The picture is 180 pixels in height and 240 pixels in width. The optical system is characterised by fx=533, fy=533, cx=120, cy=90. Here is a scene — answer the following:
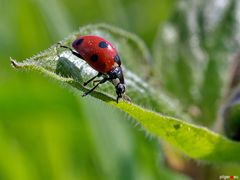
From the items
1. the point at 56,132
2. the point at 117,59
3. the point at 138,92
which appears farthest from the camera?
the point at 56,132

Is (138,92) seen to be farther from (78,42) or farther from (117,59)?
(78,42)

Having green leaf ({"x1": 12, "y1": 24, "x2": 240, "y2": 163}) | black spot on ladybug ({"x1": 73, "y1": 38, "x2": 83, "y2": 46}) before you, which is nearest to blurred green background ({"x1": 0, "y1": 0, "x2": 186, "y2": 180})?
green leaf ({"x1": 12, "y1": 24, "x2": 240, "y2": 163})

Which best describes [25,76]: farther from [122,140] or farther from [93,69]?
[93,69]

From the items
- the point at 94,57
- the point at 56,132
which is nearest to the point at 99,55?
the point at 94,57

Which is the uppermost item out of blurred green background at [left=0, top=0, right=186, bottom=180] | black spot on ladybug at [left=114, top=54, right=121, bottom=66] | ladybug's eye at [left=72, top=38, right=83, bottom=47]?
blurred green background at [left=0, top=0, right=186, bottom=180]

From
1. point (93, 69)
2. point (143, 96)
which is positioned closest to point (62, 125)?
point (143, 96)

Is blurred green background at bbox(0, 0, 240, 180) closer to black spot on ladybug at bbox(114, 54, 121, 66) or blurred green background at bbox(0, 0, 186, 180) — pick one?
blurred green background at bbox(0, 0, 186, 180)

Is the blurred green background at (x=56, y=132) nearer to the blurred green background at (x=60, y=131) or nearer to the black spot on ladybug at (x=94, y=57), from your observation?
the blurred green background at (x=60, y=131)

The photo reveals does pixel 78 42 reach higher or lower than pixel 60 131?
lower
